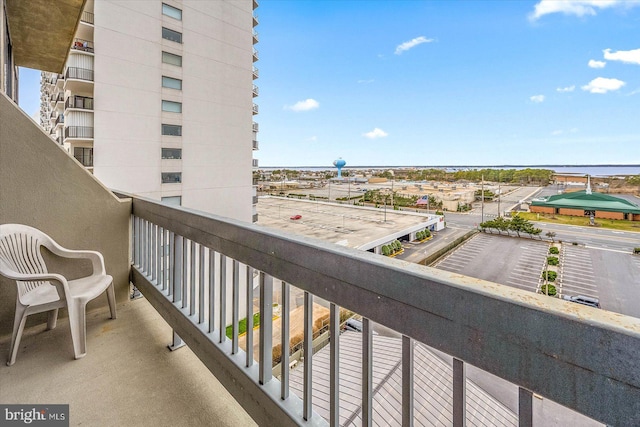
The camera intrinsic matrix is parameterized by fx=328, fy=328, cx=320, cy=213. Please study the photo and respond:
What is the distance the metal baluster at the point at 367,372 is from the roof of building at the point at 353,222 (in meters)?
0.73

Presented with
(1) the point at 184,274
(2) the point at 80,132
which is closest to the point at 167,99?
(2) the point at 80,132

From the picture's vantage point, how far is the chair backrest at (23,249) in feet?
5.90

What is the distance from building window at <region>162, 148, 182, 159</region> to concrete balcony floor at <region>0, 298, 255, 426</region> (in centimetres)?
893

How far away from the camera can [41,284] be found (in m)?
1.94

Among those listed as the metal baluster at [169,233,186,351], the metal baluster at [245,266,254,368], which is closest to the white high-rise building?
the metal baluster at [169,233,186,351]

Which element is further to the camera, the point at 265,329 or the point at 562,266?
the point at 562,266

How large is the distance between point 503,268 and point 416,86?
7.34 ft

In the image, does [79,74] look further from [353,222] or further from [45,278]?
[353,222]

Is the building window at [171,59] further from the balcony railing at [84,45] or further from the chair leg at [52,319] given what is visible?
the chair leg at [52,319]

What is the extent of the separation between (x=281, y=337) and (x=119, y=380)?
3.37ft

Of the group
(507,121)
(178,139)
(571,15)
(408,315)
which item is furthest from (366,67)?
(178,139)

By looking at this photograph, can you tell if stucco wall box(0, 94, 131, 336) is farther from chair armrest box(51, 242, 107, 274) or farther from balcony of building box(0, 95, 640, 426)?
chair armrest box(51, 242, 107, 274)

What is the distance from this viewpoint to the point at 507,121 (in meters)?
1.96

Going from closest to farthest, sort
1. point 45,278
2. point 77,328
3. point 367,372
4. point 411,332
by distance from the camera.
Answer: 1. point 411,332
2. point 367,372
3. point 45,278
4. point 77,328
